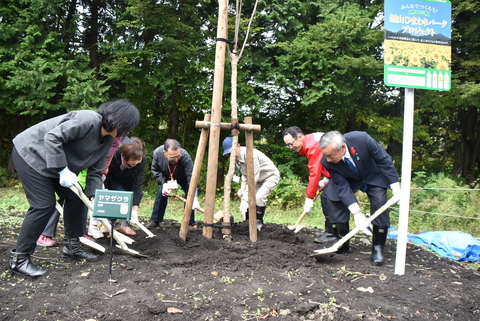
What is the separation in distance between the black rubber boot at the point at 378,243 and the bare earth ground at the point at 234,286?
0.29ft

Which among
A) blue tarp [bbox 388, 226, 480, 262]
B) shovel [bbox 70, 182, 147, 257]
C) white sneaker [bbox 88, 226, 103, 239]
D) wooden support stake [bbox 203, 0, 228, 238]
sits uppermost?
wooden support stake [bbox 203, 0, 228, 238]

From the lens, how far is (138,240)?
444 cm

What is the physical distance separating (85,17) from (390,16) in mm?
10313

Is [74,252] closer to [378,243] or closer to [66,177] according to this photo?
[66,177]

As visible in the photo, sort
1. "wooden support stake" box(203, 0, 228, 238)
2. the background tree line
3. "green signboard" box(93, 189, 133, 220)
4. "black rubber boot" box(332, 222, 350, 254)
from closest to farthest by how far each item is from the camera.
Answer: "green signboard" box(93, 189, 133, 220), "wooden support stake" box(203, 0, 228, 238), "black rubber boot" box(332, 222, 350, 254), the background tree line

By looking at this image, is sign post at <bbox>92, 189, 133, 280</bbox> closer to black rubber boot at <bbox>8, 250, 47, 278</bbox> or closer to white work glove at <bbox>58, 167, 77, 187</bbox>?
white work glove at <bbox>58, 167, 77, 187</bbox>

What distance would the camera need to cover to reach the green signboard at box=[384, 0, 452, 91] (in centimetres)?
354

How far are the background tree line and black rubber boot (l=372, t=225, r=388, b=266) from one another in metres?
5.72

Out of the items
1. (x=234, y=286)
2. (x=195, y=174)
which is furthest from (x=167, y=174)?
(x=234, y=286)

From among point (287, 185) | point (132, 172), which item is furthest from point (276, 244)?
point (287, 185)

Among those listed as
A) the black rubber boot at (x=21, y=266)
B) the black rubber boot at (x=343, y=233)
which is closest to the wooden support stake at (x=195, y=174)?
the black rubber boot at (x=21, y=266)

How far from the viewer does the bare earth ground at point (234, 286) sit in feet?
8.52

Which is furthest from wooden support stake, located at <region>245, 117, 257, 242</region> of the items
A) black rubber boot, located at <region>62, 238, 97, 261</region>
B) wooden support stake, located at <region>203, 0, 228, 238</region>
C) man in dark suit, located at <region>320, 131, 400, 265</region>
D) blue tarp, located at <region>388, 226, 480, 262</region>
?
blue tarp, located at <region>388, 226, 480, 262</region>

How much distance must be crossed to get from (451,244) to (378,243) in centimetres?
167
